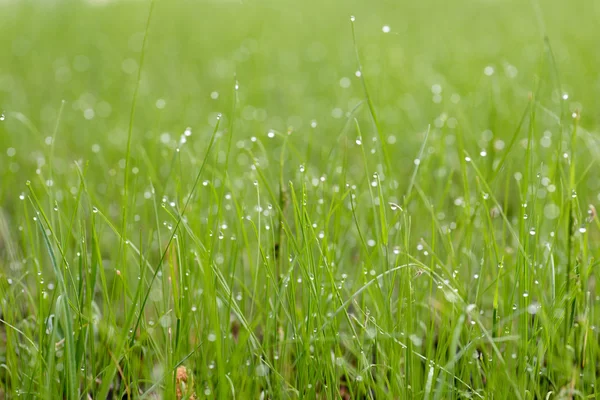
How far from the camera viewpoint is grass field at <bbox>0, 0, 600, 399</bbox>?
1229 mm

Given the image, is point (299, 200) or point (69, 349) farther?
point (299, 200)

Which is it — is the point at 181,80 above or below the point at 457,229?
above

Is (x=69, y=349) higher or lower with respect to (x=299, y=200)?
lower

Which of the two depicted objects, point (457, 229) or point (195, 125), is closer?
point (457, 229)

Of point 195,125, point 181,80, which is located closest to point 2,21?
point 181,80

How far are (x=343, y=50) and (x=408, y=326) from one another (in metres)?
4.09

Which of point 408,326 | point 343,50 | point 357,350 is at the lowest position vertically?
point 357,350

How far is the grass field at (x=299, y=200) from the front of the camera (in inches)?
48.4

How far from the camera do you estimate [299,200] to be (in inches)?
66.0

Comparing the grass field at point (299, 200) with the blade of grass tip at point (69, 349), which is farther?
the grass field at point (299, 200)

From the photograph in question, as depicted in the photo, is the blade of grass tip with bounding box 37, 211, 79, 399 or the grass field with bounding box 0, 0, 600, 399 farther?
the grass field with bounding box 0, 0, 600, 399

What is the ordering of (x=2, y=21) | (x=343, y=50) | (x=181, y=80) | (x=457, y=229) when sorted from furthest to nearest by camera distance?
(x=2, y=21), (x=343, y=50), (x=181, y=80), (x=457, y=229)

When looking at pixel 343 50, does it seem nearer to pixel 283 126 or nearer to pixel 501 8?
pixel 283 126

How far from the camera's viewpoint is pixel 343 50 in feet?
16.5
